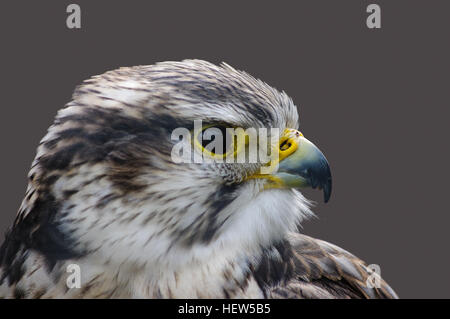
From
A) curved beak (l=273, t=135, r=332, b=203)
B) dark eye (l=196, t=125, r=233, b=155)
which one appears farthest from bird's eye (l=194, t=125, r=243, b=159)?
curved beak (l=273, t=135, r=332, b=203)

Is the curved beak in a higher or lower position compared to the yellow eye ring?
lower

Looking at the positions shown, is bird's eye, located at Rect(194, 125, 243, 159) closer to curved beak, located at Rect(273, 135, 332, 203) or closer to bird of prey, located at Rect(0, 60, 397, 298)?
bird of prey, located at Rect(0, 60, 397, 298)

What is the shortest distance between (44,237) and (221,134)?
3.63 ft

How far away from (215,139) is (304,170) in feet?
1.86

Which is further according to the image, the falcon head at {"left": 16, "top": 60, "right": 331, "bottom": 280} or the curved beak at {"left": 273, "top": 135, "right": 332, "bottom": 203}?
the curved beak at {"left": 273, "top": 135, "right": 332, "bottom": 203}

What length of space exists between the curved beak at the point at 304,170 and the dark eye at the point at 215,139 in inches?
13.7

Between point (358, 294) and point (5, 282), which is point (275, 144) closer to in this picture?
point (358, 294)

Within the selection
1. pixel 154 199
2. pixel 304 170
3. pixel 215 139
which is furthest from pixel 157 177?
pixel 304 170

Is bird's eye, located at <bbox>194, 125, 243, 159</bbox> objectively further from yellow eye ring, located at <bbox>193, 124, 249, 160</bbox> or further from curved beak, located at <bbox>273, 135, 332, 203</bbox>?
curved beak, located at <bbox>273, 135, 332, 203</bbox>

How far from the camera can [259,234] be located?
3.60m

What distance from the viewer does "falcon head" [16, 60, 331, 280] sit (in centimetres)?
335

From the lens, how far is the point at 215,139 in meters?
3.44

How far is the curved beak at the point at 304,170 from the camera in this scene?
3623 mm
